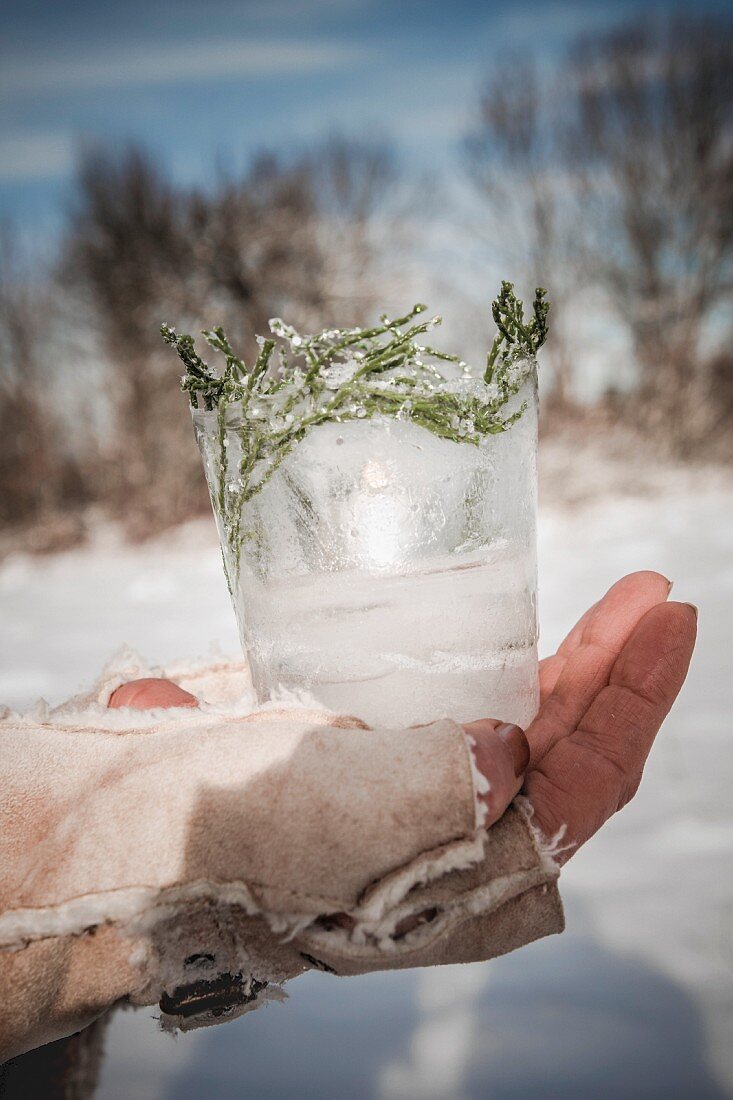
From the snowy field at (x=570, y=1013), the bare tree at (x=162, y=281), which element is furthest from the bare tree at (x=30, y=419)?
the snowy field at (x=570, y=1013)

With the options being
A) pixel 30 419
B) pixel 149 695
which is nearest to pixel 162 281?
pixel 30 419

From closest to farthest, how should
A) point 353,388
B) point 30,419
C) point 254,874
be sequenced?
point 254,874 < point 353,388 < point 30,419

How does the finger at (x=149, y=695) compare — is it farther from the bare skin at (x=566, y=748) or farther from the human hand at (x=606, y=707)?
the human hand at (x=606, y=707)

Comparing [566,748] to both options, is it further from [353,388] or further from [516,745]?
[353,388]

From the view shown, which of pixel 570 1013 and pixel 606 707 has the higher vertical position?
pixel 606 707

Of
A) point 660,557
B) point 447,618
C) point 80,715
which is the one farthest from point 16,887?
point 660,557

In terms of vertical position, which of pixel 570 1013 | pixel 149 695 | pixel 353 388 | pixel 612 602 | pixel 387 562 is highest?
pixel 353 388
